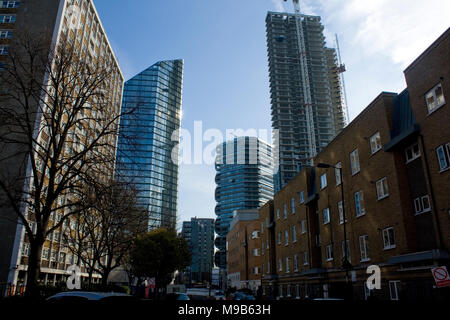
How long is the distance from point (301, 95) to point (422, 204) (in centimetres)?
13459

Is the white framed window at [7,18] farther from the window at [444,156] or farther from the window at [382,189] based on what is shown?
the window at [444,156]

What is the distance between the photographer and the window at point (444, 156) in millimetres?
16936

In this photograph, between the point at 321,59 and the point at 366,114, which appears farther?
the point at 321,59

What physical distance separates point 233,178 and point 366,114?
541ft

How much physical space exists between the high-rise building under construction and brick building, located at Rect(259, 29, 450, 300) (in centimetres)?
11144

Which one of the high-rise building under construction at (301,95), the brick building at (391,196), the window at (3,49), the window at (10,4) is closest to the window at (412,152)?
the brick building at (391,196)

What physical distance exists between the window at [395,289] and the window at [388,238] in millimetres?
2082

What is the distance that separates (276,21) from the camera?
16250 centimetres

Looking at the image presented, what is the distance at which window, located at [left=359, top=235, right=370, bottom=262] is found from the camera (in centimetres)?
2427

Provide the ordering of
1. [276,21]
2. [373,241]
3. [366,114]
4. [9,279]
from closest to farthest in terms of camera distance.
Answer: [373,241], [366,114], [9,279], [276,21]

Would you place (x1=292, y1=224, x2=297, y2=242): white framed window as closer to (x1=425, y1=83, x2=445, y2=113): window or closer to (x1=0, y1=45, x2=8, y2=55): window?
(x1=425, y1=83, x2=445, y2=113): window

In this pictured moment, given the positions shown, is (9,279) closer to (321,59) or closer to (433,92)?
(433,92)

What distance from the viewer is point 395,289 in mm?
20266

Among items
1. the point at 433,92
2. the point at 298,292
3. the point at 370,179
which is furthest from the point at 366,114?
the point at 298,292
